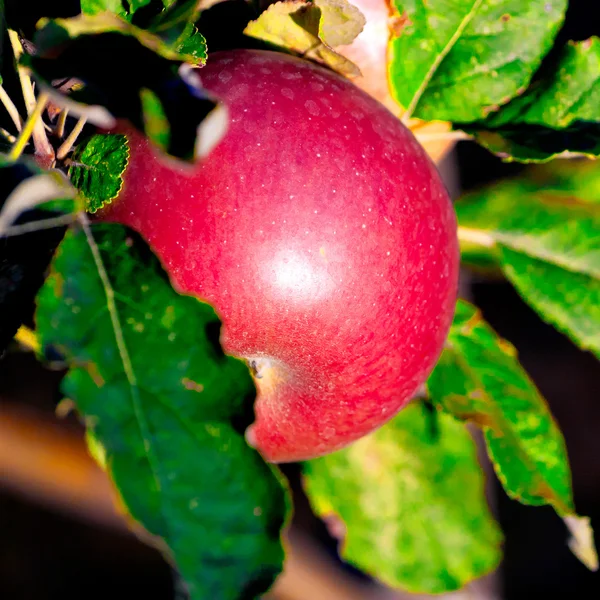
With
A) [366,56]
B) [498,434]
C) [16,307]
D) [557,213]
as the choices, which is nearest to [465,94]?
[366,56]

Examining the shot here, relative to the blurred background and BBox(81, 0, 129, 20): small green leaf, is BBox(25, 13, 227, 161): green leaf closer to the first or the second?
BBox(81, 0, 129, 20): small green leaf

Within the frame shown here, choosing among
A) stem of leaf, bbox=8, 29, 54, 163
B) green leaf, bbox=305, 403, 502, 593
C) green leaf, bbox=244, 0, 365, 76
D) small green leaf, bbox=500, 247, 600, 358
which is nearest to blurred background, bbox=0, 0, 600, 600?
green leaf, bbox=305, 403, 502, 593

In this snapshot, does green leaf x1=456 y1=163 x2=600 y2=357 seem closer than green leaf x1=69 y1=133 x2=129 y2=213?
No

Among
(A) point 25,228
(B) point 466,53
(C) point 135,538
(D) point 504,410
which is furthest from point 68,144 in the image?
(C) point 135,538

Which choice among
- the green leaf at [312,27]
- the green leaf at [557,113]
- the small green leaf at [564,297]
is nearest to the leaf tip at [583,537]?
the small green leaf at [564,297]

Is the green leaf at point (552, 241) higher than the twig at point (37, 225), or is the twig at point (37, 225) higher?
the twig at point (37, 225)

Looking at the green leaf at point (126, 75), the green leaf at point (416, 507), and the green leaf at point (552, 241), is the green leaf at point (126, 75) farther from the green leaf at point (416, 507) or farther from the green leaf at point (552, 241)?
the green leaf at point (416, 507)

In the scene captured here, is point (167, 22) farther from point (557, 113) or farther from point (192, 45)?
point (557, 113)
